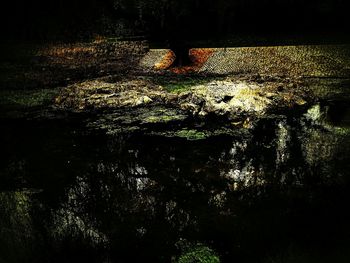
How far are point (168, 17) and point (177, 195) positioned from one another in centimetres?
396

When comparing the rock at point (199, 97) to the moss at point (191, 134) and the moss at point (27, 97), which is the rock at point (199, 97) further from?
the moss at point (191, 134)

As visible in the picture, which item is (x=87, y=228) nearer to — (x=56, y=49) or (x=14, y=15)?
(x=56, y=49)

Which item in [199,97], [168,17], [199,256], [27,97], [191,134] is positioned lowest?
[199,256]

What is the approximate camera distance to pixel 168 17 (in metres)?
5.80

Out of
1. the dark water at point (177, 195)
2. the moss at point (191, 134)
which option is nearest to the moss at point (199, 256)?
the dark water at point (177, 195)

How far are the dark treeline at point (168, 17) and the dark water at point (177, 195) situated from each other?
2912 mm

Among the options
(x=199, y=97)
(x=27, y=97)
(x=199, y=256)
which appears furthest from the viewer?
(x=27, y=97)

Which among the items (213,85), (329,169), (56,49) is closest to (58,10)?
(56,49)

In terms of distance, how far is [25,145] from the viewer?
370 cm

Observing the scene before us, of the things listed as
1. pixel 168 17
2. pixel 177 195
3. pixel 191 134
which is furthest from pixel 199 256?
pixel 168 17

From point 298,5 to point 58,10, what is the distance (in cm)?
499

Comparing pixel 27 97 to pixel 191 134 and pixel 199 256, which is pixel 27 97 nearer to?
pixel 191 134

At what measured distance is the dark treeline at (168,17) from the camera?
19.5 ft

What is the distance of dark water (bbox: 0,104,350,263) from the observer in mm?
2234
